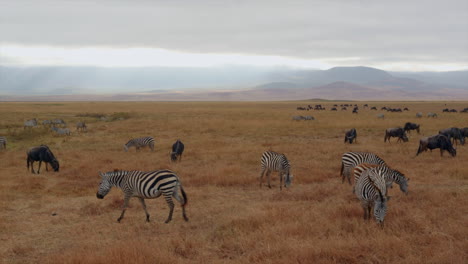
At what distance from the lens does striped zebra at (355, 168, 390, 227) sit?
30.5ft

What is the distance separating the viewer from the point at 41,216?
1184 cm

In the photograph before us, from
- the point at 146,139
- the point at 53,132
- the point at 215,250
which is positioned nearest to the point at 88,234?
the point at 215,250

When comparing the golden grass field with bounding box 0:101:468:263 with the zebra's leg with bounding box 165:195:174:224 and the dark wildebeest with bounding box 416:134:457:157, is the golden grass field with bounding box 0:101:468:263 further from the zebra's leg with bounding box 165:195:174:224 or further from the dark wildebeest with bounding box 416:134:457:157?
the dark wildebeest with bounding box 416:134:457:157

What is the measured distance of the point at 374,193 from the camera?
9586 mm

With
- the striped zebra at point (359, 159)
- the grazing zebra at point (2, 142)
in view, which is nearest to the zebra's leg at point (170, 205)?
the striped zebra at point (359, 159)

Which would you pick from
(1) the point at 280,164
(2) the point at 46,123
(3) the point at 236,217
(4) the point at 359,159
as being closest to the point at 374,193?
(3) the point at 236,217

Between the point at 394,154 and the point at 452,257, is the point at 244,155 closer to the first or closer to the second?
the point at 394,154

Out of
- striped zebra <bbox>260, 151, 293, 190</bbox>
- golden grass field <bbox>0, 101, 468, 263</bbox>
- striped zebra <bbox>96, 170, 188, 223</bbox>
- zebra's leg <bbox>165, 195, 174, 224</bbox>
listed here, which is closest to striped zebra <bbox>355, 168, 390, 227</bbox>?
golden grass field <bbox>0, 101, 468, 263</bbox>

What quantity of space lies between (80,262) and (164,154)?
649 inches

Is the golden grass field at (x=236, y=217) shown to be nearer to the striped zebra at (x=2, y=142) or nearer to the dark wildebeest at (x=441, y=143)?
the dark wildebeest at (x=441, y=143)

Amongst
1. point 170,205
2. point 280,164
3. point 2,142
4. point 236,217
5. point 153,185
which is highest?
point 153,185

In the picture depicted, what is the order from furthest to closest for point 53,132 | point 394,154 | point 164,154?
point 53,132, point 164,154, point 394,154

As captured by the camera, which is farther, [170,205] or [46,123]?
[46,123]

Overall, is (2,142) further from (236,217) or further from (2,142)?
(236,217)
